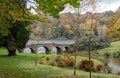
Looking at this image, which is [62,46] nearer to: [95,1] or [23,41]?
[23,41]

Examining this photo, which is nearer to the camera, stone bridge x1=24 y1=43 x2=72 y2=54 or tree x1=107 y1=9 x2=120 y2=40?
tree x1=107 y1=9 x2=120 y2=40

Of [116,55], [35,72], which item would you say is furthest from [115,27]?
[116,55]

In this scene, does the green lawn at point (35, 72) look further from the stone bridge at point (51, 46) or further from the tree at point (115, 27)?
the stone bridge at point (51, 46)

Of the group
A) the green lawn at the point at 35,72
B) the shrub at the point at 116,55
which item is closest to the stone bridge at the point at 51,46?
the shrub at the point at 116,55

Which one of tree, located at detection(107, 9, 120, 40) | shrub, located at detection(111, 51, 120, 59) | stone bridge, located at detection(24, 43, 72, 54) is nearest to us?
tree, located at detection(107, 9, 120, 40)

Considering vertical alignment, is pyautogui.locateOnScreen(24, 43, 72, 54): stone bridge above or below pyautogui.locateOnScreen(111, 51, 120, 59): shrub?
above

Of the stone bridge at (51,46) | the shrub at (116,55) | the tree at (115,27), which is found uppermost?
the tree at (115,27)

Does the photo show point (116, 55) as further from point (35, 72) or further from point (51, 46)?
point (35, 72)

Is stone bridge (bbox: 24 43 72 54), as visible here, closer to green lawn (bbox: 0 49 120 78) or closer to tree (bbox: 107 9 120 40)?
tree (bbox: 107 9 120 40)

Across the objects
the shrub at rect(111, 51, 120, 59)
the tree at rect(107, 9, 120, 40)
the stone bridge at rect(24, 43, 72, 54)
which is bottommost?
the shrub at rect(111, 51, 120, 59)

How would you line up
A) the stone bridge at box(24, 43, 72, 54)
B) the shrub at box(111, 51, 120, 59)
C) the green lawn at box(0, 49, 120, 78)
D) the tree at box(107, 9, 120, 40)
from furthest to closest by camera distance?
the shrub at box(111, 51, 120, 59), the stone bridge at box(24, 43, 72, 54), the tree at box(107, 9, 120, 40), the green lawn at box(0, 49, 120, 78)

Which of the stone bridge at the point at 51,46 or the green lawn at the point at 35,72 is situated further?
the stone bridge at the point at 51,46

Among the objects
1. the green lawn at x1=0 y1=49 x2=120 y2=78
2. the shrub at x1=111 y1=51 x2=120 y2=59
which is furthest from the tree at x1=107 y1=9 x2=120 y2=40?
the shrub at x1=111 y1=51 x2=120 y2=59

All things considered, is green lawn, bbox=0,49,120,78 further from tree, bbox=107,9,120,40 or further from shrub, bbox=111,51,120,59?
shrub, bbox=111,51,120,59
